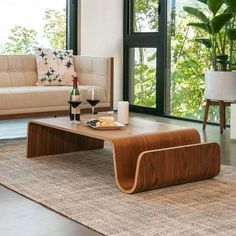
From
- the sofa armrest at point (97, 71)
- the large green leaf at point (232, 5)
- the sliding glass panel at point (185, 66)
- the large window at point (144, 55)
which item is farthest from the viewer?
the large window at point (144, 55)

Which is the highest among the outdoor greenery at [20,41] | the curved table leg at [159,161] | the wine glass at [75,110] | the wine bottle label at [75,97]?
the outdoor greenery at [20,41]

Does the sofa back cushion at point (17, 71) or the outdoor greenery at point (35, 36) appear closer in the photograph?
the sofa back cushion at point (17, 71)

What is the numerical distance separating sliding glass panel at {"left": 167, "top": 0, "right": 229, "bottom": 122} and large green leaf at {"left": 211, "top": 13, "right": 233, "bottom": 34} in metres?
0.69

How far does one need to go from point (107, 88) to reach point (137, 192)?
8.38 feet

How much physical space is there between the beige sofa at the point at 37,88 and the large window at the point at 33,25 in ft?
2.14

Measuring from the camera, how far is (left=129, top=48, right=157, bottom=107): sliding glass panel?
6.77m

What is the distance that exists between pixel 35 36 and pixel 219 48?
2.26 metres

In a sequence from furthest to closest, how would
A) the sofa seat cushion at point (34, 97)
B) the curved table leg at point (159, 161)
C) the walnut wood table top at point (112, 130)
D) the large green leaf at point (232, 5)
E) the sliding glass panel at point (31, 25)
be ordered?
the sliding glass panel at point (31, 25), the large green leaf at point (232, 5), the sofa seat cushion at point (34, 97), the walnut wood table top at point (112, 130), the curved table leg at point (159, 161)

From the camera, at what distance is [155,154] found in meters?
3.10

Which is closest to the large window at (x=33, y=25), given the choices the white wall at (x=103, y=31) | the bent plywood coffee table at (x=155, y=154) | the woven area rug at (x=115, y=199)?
the white wall at (x=103, y=31)

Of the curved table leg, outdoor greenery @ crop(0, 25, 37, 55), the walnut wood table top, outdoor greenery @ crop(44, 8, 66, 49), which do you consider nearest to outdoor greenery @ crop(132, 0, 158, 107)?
outdoor greenery @ crop(44, 8, 66, 49)

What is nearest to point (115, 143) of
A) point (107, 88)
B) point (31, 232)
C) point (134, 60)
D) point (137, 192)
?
point (137, 192)

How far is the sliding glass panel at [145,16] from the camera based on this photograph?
21.9 ft

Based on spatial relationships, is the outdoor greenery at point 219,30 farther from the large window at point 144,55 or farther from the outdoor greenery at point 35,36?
the outdoor greenery at point 35,36
